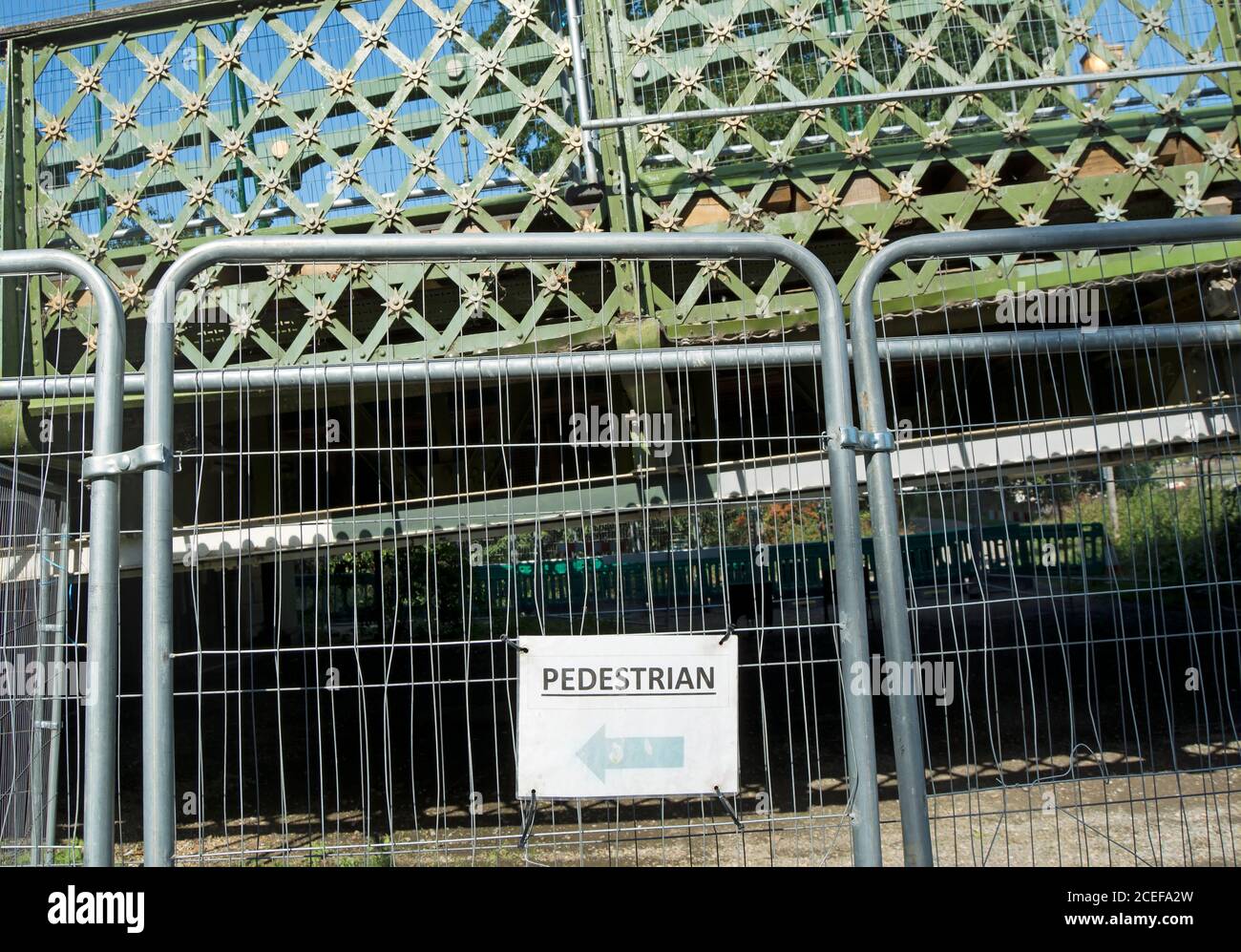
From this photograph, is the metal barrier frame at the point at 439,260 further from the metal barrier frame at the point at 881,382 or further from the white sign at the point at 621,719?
the white sign at the point at 621,719

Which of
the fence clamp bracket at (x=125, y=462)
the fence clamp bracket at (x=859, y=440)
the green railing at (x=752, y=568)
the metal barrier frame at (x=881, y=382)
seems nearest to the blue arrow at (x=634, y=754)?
the green railing at (x=752, y=568)

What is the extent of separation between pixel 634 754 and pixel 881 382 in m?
1.40

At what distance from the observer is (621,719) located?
2756 millimetres

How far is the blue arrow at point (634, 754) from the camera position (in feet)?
9.01

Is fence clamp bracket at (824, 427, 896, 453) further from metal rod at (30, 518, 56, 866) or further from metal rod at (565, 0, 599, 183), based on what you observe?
metal rod at (30, 518, 56, 866)

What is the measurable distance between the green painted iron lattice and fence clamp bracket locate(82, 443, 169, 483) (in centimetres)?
288

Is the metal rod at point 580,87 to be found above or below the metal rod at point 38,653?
above

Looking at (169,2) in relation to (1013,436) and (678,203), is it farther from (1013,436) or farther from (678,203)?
(1013,436)

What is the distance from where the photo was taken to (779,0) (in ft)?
18.4

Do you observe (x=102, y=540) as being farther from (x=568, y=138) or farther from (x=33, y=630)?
(x=568, y=138)

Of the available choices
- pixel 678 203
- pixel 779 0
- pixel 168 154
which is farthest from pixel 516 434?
pixel 779 0

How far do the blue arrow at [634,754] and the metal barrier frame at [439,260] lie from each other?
1.78 ft

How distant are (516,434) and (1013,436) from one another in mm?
3650

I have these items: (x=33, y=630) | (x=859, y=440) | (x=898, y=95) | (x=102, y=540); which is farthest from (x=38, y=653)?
(x=898, y=95)
